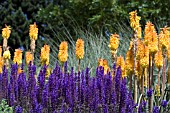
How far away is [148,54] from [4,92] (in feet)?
4.66

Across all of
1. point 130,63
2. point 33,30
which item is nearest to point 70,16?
point 33,30

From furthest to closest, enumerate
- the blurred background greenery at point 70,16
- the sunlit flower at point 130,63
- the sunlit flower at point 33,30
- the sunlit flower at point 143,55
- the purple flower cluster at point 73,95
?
the blurred background greenery at point 70,16, the sunlit flower at point 33,30, the sunlit flower at point 130,63, the sunlit flower at point 143,55, the purple flower cluster at point 73,95

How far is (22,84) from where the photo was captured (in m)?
4.42

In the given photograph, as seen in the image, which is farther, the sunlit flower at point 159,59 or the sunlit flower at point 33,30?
the sunlit flower at point 33,30

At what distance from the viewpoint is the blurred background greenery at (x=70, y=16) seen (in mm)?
9945

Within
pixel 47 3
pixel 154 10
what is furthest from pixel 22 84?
pixel 47 3

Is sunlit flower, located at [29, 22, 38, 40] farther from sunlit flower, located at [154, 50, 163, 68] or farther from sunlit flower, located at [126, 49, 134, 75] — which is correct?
sunlit flower, located at [154, 50, 163, 68]

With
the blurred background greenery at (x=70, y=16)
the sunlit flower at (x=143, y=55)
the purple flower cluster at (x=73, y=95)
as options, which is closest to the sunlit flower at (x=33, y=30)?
the purple flower cluster at (x=73, y=95)

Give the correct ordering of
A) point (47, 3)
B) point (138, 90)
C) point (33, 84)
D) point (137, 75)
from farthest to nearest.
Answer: point (47, 3) → point (138, 90) → point (137, 75) → point (33, 84)

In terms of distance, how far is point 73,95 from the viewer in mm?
4164

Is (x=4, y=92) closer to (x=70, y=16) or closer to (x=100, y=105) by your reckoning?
(x=100, y=105)

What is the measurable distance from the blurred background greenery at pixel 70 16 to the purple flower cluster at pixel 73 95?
15.8 ft

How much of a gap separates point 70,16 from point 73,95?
694 cm

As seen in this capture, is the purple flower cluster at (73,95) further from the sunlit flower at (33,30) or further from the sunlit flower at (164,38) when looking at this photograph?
the sunlit flower at (33,30)
